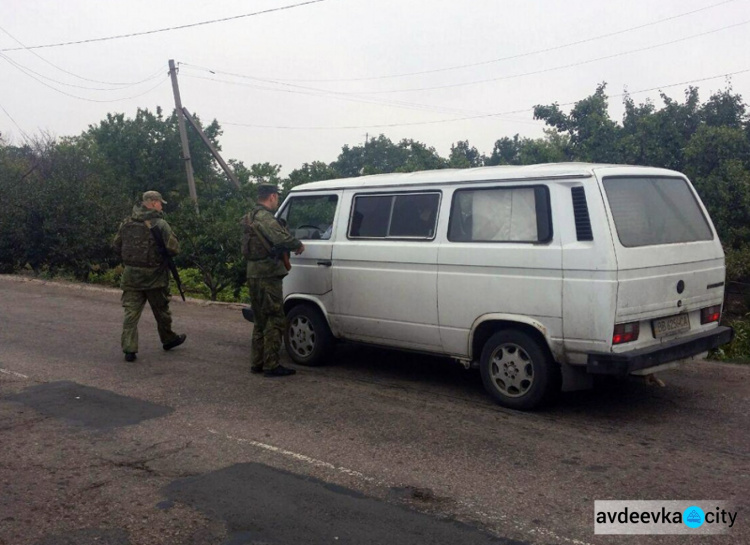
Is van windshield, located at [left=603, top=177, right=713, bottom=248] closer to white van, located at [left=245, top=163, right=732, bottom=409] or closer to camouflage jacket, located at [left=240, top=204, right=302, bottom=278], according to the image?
white van, located at [left=245, top=163, right=732, bottom=409]

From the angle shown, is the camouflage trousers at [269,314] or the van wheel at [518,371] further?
the camouflage trousers at [269,314]

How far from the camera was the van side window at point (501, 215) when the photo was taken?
19.6 ft

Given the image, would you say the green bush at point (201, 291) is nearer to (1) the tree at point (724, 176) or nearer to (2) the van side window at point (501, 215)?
(1) the tree at point (724, 176)

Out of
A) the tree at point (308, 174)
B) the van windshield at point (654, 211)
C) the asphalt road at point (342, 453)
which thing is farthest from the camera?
the tree at point (308, 174)

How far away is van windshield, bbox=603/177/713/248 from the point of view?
227 inches

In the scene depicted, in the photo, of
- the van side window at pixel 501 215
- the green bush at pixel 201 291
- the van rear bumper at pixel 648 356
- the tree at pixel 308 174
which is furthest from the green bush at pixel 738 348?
the tree at pixel 308 174

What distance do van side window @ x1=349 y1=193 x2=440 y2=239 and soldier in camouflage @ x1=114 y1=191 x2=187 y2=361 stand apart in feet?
7.92

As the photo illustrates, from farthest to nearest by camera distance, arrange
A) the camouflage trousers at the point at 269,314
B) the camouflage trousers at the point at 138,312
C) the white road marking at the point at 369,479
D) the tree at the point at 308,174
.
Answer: the tree at the point at 308,174
the camouflage trousers at the point at 138,312
the camouflage trousers at the point at 269,314
the white road marking at the point at 369,479

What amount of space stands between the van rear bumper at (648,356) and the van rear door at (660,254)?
0.08 meters

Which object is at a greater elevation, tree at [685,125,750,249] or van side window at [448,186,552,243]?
tree at [685,125,750,249]

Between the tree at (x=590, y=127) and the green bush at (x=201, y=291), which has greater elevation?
the tree at (x=590, y=127)

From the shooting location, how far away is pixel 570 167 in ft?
19.7

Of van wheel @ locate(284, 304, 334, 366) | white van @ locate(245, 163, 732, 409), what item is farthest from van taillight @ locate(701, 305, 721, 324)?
van wheel @ locate(284, 304, 334, 366)

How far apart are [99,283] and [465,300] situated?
12409 mm
